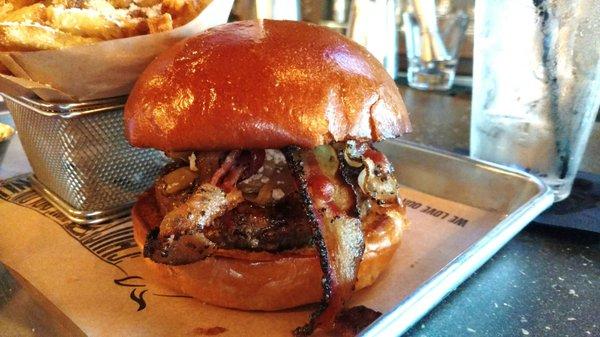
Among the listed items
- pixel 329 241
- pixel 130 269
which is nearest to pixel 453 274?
pixel 329 241

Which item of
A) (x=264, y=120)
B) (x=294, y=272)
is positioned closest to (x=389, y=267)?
(x=294, y=272)

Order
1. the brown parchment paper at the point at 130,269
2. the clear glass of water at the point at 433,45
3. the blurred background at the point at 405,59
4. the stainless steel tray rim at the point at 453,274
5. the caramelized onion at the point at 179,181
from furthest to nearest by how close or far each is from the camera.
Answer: the clear glass of water at the point at 433,45
the blurred background at the point at 405,59
the caramelized onion at the point at 179,181
the brown parchment paper at the point at 130,269
the stainless steel tray rim at the point at 453,274

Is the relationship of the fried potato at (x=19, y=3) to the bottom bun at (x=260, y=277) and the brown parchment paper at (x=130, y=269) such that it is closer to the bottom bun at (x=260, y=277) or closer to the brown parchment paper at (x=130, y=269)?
the brown parchment paper at (x=130, y=269)

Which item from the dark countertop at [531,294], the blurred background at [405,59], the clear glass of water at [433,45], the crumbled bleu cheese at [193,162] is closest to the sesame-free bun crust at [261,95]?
the crumbled bleu cheese at [193,162]

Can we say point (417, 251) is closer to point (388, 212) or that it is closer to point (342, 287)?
point (388, 212)

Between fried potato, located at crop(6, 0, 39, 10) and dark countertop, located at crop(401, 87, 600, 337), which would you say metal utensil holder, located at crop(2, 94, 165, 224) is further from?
dark countertop, located at crop(401, 87, 600, 337)

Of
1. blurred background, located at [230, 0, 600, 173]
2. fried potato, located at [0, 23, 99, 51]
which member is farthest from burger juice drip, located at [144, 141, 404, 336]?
blurred background, located at [230, 0, 600, 173]
